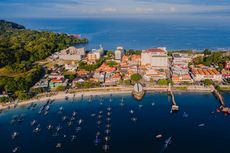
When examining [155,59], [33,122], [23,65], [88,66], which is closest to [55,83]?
[88,66]

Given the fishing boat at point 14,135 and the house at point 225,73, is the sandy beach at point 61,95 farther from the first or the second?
the house at point 225,73

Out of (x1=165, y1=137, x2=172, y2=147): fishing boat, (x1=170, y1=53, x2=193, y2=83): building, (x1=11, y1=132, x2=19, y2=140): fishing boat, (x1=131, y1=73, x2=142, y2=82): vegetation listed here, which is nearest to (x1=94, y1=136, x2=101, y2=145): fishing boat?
(x1=165, y1=137, x2=172, y2=147): fishing boat

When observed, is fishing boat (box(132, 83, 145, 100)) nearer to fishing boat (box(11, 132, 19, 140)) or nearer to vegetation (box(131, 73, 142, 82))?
vegetation (box(131, 73, 142, 82))

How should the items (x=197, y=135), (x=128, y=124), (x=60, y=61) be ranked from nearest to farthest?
(x=197, y=135), (x=128, y=124), (x=60, y=61)

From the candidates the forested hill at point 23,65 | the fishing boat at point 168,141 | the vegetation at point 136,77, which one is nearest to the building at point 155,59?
the vegetation at point 136,77

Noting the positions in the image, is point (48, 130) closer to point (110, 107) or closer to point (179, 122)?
point (110, 107)

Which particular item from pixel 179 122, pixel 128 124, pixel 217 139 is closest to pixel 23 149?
pixel 128 124

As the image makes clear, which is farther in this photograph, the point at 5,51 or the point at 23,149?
the point at 5,51
